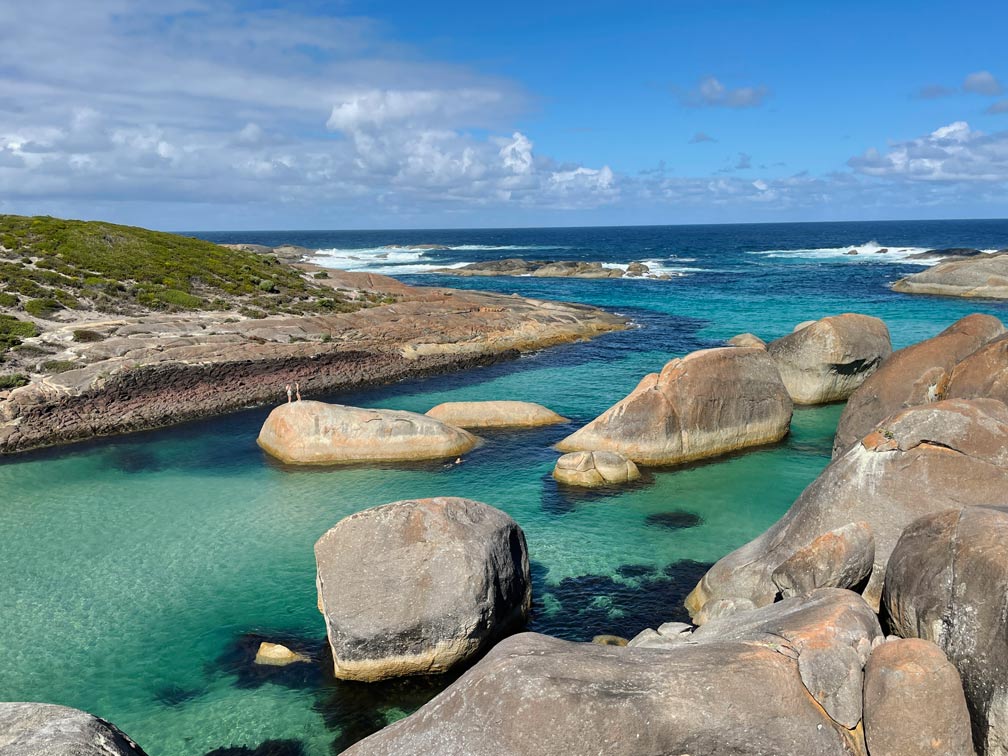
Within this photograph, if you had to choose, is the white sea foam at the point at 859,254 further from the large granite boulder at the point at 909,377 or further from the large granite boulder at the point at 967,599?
the large granite boulder at the point at 967,599

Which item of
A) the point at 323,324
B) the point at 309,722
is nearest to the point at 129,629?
the point at 309,722

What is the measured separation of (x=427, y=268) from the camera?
11325 cm

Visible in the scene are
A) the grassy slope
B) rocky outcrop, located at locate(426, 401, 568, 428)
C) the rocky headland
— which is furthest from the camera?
the grassy slope

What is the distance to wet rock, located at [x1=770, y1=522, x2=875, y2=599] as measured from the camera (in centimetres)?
1220

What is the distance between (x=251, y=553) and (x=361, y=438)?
7.29 metres

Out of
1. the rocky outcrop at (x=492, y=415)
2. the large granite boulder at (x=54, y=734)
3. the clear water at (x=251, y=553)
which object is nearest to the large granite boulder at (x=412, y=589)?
the clear water at (x=251, y=553)

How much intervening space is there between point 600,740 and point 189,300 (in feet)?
137

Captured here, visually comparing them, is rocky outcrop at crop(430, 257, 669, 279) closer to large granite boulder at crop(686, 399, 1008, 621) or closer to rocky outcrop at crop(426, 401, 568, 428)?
rocky outcrop at crop(426, 401, 568, 428)

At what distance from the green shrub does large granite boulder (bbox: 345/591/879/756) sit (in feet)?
92.2

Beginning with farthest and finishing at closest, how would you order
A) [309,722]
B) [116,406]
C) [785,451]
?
1. [116,406]
2. [785,451]
3. [309,722]

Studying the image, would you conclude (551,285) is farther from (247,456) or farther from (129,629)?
(129,629)

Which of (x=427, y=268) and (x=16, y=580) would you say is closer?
(x=16, y=580)

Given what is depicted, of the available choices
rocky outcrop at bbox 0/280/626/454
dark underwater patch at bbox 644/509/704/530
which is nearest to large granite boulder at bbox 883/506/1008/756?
dark underwater patch at bbox 644/509/704/530

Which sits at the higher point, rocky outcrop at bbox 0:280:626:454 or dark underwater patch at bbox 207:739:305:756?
rocky outcrop at bbox 0:280:626:454
